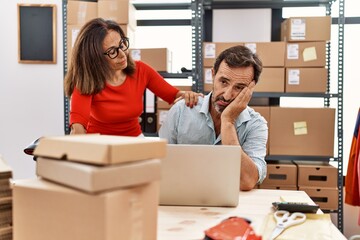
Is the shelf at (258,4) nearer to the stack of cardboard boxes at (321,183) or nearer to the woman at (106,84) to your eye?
the woman at (106,84)

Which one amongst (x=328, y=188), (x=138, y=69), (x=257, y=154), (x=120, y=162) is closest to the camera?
(x=120, y=162)

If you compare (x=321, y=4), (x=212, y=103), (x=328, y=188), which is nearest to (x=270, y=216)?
(x=212, y=103)

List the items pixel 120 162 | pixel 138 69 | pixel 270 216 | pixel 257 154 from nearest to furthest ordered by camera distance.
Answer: pixel 120 162 < pixel 270 216 < pixel 257 154 < pixel 138 69

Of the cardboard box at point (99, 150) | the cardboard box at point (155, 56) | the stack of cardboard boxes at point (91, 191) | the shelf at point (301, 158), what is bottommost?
the shelf at point (301, 158)

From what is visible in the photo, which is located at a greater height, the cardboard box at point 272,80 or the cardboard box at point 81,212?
the cardboard box at point 272,80

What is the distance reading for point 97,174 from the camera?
614 mm

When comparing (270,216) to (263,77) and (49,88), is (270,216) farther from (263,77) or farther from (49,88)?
(49,88)

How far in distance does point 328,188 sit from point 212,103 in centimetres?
133

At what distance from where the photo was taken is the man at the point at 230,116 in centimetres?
157

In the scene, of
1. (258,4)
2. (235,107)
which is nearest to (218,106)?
(235,107)

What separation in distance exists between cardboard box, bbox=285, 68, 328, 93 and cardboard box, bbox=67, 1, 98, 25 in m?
1.41

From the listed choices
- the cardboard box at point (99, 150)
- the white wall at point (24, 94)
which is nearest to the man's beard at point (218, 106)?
the cardboard box at point (99, 150)

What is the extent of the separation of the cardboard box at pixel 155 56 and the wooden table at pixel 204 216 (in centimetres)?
157

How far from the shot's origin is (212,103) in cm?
176
